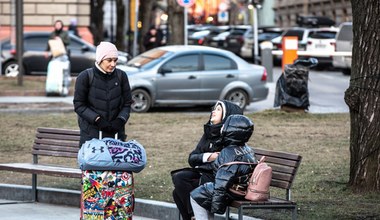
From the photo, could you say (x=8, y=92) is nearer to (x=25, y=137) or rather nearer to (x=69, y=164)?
(x=25, y=137)

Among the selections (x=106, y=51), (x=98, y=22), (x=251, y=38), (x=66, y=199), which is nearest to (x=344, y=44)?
(x=251, y=38)

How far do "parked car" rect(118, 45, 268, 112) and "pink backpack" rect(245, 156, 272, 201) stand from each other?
44.3 ft

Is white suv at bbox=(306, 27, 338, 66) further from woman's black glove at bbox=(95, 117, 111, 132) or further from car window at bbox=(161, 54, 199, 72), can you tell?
woman's black glove at bbox=(95, 117, 111, 132)

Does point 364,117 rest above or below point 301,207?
above

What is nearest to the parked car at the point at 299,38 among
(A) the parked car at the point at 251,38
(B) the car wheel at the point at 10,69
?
(A) the parked car at the point at 251,38

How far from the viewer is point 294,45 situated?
2975cm

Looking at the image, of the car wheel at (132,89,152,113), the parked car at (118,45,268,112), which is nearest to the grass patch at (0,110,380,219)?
the car wheel at (132,89,152,113)

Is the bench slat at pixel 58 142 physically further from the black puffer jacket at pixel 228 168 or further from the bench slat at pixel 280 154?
the black puffer jacket at pixel 228 168

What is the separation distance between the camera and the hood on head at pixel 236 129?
8805mm

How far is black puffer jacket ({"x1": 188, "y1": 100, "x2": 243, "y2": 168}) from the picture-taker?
30.3 ft

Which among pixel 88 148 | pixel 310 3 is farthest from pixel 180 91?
pixel 310 3

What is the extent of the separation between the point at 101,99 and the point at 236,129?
6.11 feet

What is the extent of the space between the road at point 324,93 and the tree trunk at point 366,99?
12.2 m

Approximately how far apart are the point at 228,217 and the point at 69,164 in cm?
501
